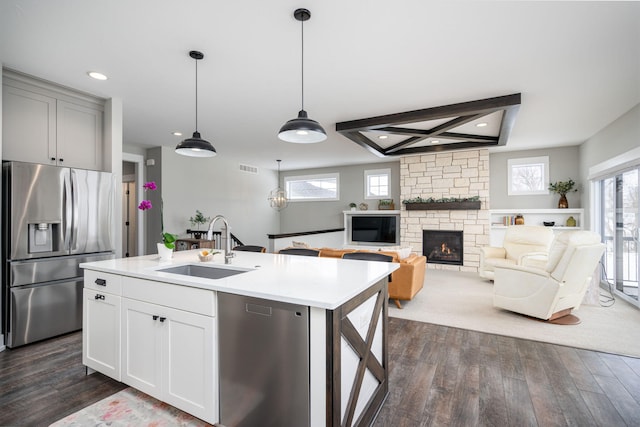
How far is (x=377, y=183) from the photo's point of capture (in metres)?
8.52

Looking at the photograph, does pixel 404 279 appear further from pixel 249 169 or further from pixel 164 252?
pixel 249 169

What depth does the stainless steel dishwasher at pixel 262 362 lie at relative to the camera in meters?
1.47

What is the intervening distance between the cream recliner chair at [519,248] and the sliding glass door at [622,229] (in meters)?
0.84

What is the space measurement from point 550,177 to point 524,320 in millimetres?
4349

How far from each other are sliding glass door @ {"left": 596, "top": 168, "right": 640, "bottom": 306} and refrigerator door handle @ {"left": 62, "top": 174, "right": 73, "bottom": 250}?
6.92 m

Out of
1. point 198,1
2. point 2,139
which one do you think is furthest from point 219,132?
point 198,1

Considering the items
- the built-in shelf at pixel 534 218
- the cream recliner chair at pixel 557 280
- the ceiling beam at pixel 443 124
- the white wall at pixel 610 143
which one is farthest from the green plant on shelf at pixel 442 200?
the cream recliner chair at pixel 557 280

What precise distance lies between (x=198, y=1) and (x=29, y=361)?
3.29 meters

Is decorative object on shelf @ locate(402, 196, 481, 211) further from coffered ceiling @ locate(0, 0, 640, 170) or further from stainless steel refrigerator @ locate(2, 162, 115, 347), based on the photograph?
stainless steel refrigerator @ locate(2, 162, 115, 347)

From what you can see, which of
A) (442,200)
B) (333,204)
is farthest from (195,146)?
(333,204)

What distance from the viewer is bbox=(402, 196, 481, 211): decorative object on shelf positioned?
6621 millimetres

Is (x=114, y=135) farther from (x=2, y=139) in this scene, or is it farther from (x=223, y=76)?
(x=223, y=76)

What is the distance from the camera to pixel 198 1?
2.06 m

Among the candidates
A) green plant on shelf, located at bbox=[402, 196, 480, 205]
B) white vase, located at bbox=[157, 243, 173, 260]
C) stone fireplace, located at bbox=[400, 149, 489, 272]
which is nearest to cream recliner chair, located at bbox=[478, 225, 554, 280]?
stone fireplace, located at bbox=[400, 149, 489, 272]
